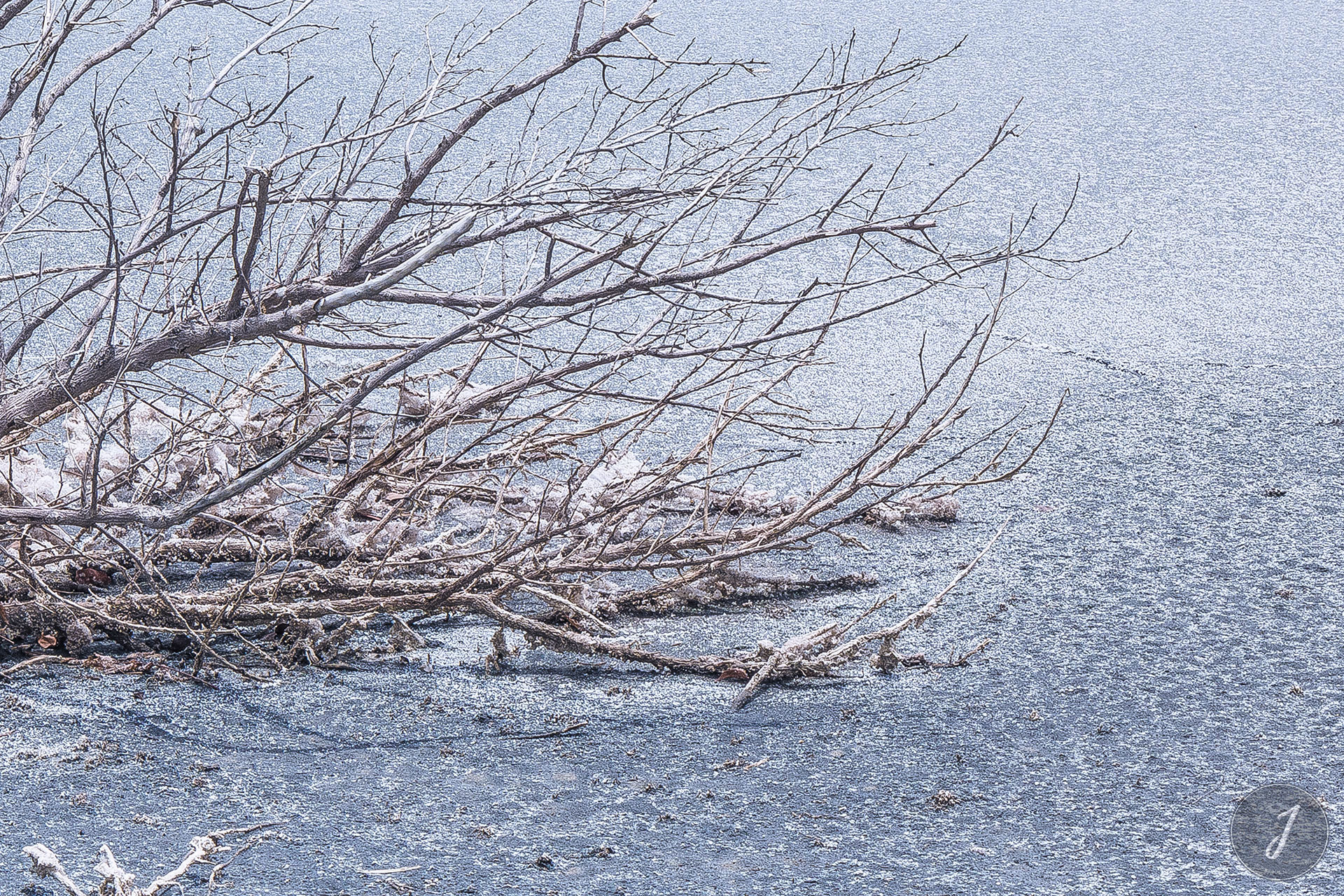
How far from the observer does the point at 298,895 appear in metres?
2.16

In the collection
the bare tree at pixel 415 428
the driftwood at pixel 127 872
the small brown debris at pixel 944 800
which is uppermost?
the bare tree at pixel 415 428

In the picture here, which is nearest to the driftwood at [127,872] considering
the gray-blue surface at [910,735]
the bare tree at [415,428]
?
the gray-blue surface at [910,735]

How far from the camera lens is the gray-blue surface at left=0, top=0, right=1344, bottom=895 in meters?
2.28

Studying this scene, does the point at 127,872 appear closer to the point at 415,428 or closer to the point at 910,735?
the point at 415,428

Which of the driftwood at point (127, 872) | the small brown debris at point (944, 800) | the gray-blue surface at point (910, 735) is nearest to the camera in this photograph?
the driftwood at point (127, 872)

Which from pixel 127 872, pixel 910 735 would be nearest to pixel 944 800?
pixel 910 735

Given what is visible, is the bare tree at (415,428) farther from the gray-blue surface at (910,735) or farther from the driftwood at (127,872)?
the driftwood at (127,872)

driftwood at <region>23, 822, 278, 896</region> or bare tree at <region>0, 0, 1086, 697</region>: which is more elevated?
bare tree at <region>0, 0, 1086, 697</region>

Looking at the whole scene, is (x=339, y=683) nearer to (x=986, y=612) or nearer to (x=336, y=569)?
(x=336, y=569)

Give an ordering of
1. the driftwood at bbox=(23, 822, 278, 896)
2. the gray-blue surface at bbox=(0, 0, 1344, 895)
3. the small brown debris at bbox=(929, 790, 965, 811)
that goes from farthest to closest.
→ the small brown debris at bbox=(929, 790, 965, 811) → the gray-blue surface at bbox=(0, 0, 1344, 895) → the driftwood at bbox=(23, 822, 278, 896)

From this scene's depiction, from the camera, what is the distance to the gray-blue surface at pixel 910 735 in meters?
2.28

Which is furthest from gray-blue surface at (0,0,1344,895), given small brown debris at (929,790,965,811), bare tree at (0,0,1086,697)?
bare tree at (0,0,1086,697)

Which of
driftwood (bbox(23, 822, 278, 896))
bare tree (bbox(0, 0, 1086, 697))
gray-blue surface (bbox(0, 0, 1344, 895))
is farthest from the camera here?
bare tree (bbox(0, 0, 1086, 697))

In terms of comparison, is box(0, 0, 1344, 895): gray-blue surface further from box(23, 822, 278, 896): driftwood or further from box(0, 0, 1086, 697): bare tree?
box(0, 0, 1086, 697): bare tree
